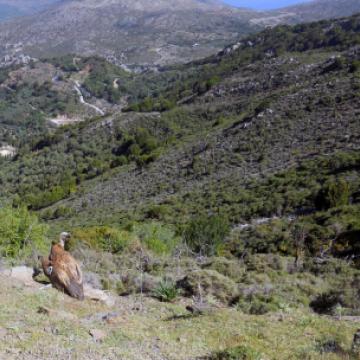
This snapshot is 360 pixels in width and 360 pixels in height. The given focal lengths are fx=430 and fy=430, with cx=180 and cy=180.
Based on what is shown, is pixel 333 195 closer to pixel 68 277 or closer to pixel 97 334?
pixel 68 277

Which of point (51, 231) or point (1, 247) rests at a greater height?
point (1, 247)

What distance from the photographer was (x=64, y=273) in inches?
399

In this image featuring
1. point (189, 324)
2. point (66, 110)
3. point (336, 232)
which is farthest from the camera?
point (66, 110)

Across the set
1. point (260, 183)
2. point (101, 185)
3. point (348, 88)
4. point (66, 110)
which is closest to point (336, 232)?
point (260, 183)

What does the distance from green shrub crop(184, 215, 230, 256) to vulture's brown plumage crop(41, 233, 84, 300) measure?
9.74m

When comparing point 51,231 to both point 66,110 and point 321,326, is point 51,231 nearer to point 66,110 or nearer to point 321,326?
point 321,326

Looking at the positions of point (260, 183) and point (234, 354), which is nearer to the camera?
point (234, 354)

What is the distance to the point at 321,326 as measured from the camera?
346 inches

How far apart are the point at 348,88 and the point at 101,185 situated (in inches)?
996

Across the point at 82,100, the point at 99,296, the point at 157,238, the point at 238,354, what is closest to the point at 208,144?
the point at 157,238

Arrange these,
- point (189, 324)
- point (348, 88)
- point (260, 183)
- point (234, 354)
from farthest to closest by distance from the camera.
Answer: point (348, 88), point (260, 183), point (189, 324), point (234, 354)

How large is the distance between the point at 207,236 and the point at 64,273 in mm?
11173

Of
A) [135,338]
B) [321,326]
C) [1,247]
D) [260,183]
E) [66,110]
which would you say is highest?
[135,338]

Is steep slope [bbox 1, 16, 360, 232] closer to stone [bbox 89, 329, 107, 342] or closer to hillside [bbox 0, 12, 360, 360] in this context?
hillside [bbox 0, 12, 360, 360]
